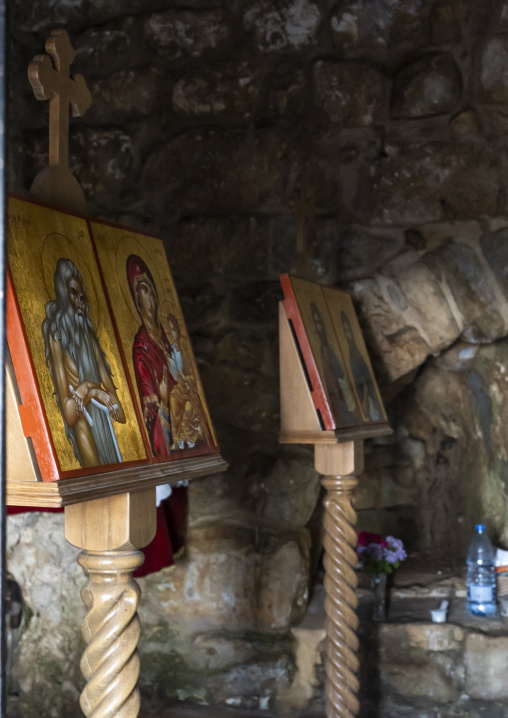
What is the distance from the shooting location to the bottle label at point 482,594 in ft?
8.41

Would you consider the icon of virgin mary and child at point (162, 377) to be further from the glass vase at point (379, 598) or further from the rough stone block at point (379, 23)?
the rough stone block at point (379, 23)

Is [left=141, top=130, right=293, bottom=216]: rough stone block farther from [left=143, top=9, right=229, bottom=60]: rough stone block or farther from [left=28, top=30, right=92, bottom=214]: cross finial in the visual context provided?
[left=28, top=30, right=92, bottom=214]: cross finial

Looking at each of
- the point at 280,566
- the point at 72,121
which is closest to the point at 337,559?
the point at 280,566

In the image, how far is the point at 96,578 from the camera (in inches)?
46.5

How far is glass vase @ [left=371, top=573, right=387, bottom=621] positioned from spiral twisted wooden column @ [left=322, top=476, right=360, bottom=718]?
1.37 ft

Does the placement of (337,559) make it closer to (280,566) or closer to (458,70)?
(280,566)

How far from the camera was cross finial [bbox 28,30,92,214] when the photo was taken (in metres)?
1.25

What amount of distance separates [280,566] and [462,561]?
0.88 metres

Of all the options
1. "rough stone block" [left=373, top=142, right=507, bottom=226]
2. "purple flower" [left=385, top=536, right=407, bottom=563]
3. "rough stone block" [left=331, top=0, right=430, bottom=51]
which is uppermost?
"rough stone block" [left=331, top=0, right=430, bottom=51]

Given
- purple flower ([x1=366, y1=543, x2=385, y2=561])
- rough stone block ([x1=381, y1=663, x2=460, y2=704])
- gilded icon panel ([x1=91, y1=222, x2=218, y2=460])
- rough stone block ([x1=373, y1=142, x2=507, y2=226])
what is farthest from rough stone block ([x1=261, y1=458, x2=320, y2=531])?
gilded icon panel ([x1=91, y1=222, x2=218, y2=460])

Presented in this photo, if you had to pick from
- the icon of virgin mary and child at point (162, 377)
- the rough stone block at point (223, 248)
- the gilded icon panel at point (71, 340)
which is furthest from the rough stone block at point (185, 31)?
the gilded icon panel at point (71, 340)

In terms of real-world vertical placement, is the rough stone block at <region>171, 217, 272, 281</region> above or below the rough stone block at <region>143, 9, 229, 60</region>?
below

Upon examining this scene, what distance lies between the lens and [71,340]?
1.12 meters

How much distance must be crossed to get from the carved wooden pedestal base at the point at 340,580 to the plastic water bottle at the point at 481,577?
65 centimetres
